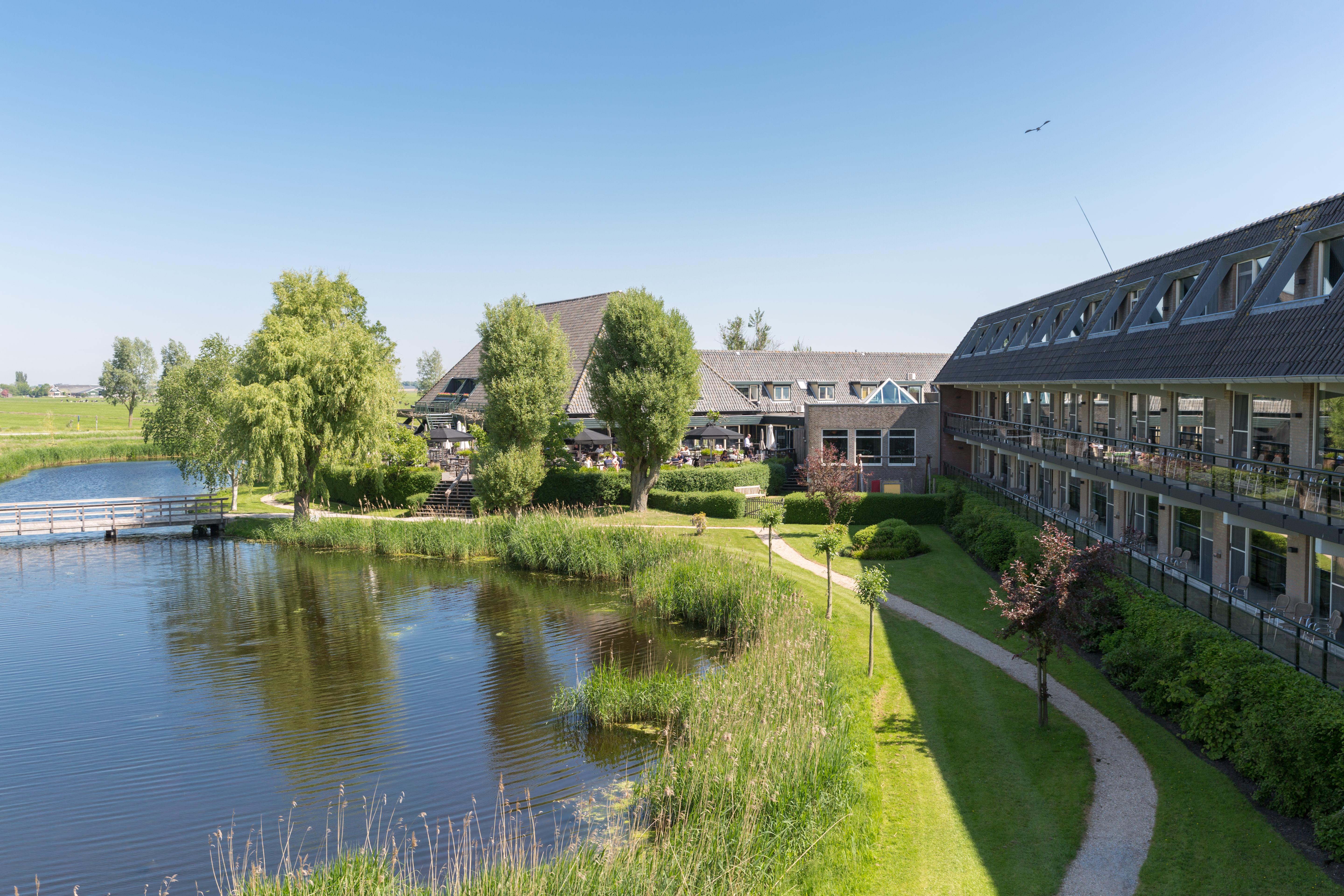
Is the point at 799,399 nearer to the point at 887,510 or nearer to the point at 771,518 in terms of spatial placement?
the point at 887,510

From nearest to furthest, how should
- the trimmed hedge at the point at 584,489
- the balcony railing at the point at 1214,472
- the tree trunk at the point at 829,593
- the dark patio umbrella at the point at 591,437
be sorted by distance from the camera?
the balcony railing at the point at 1214,472 → the tree trunk at the point at 829,593 → the trimmed hedge at the point at 584,489 → the dark patio umbrella at the point at 591,437

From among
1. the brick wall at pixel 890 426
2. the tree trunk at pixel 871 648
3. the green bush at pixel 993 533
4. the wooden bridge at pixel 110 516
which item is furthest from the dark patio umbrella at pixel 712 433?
the tree trunk at pixel 871 648

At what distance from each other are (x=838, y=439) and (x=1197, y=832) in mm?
27676

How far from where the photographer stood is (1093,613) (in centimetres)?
1511

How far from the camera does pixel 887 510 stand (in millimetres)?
31000

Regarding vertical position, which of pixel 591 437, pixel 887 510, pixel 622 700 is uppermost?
pixel 591 437

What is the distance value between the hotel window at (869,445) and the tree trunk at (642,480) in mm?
8770

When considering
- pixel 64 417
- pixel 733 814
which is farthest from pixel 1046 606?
pixel 64 417

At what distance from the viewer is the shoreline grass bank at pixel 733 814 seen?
763 centimetres

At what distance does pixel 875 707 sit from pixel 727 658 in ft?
13.1

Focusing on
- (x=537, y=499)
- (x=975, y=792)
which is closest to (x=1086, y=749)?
(x=975, y=792)

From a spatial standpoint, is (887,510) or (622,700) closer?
(622,700)

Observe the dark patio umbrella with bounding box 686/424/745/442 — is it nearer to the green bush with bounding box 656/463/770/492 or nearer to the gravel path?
the green bush with bounding box 656/463/770/492

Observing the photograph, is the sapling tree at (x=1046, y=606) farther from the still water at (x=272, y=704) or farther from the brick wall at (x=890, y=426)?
the brick wall at (x=890, y=426)
